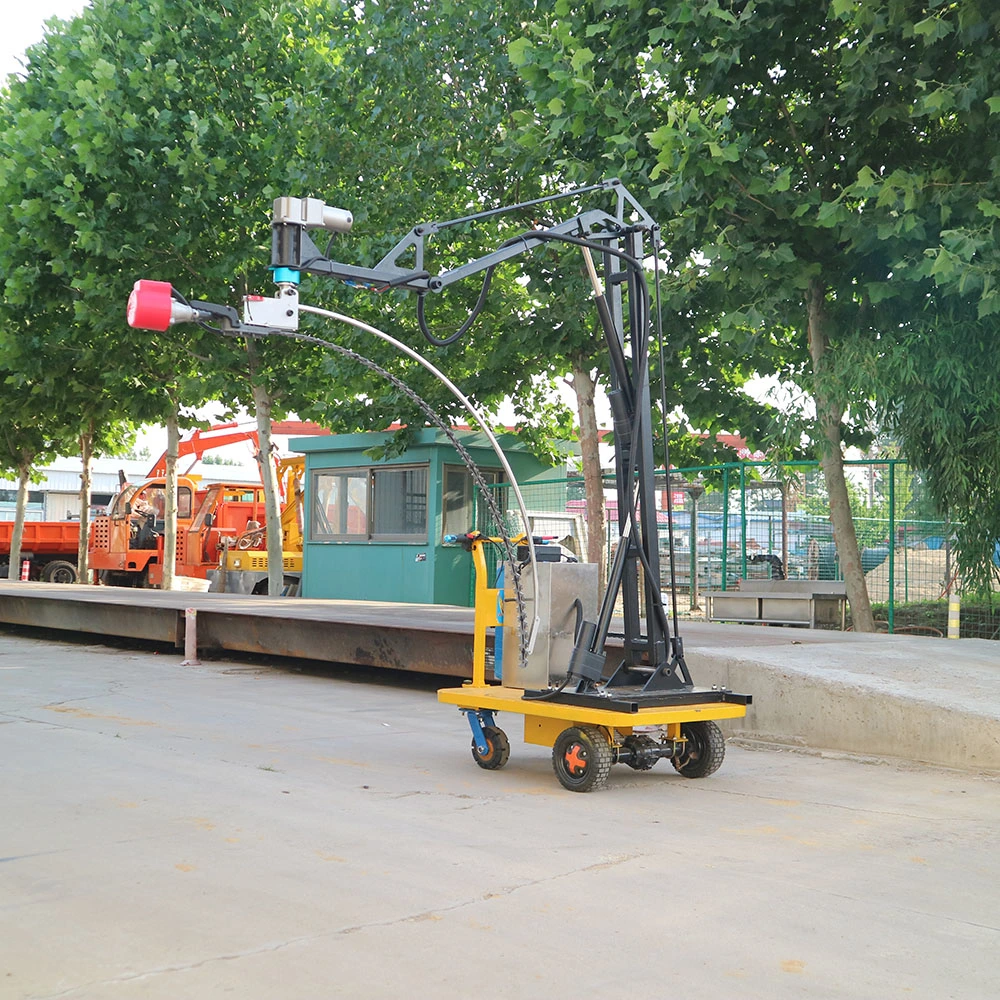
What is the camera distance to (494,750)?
7.90 metres

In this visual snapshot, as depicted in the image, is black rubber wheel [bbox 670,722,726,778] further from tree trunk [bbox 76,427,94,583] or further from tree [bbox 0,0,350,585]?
tree trunk [bbox 76,427,94,583]

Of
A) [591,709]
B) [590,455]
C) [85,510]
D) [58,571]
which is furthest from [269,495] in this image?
Answer: [58,571]

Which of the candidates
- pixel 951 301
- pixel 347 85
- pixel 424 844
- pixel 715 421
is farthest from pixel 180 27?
pixel 424 844

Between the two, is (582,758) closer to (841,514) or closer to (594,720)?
(594,720)

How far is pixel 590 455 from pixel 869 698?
36.0 ft

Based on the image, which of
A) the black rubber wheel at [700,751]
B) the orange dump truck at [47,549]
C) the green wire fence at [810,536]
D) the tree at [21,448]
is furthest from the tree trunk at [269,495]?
the orange dump truck at [47,549]

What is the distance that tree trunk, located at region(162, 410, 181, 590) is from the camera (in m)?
27.3

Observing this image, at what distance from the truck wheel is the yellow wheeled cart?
33802 mm

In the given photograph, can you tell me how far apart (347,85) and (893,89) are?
10.1 meters

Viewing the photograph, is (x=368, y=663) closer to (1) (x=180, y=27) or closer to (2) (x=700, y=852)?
(2) (x=700, y=852)

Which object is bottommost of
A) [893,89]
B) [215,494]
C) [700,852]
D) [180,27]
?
[700,852]

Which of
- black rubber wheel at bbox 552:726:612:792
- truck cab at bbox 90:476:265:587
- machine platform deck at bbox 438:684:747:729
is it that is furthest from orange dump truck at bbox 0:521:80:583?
black rubber wheel at bbox 552:726:612:792

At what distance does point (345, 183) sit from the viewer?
19.7 m

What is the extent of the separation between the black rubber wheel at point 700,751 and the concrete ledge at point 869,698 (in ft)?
4.58
